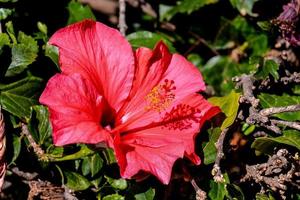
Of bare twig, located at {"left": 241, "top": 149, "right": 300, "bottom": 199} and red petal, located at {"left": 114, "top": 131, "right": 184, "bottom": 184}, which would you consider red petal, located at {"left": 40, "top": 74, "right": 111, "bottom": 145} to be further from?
bare twig, located at {"left": 241, "top": 149, "right": 300, "bottom": 199}

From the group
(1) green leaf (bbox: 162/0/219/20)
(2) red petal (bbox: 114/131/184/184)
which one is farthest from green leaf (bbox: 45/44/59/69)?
(1) green leaf (bbox: 162/0/219/20)

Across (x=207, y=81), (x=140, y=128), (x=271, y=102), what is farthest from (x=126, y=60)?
(x=207, y=81)

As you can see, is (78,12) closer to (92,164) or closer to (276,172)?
(92,164)

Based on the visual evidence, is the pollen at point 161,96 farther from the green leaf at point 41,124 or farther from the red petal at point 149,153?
the green leaf at point 41,124

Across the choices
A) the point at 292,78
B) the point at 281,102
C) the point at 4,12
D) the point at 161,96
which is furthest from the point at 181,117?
the point at 4,12

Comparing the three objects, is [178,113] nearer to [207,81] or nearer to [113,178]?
[113,178]
